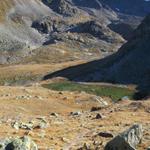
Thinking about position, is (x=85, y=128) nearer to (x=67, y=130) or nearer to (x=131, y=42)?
(x=67, y=130)

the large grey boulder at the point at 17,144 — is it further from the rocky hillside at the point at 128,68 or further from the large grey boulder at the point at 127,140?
the rocky hillside at the point at 128,68

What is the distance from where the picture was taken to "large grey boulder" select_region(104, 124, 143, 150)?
20703 mm

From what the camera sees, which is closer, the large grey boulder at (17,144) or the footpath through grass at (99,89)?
the large grey boulder at (17,144)

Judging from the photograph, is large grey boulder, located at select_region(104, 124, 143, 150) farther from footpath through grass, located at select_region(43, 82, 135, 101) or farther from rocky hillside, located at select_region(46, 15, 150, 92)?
rocky hillside, located at select_region(46, 15, 150, 92)

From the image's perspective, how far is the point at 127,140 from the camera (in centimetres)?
2130

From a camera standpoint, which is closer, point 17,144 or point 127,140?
point 17,144

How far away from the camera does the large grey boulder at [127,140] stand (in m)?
20.7

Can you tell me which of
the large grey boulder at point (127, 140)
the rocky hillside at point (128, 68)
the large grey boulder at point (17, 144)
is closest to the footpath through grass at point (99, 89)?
the rocky hillside at point (128, 68)

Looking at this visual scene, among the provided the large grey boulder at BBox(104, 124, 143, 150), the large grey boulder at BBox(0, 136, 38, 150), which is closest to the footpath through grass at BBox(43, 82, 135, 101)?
the large grey boulder at BBox(104, 124, 143, 150)

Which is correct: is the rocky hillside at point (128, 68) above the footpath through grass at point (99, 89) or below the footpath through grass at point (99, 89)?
above

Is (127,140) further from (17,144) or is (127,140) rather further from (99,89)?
(99,89)

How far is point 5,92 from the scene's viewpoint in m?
57.4

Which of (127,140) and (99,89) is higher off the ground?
(99,89)

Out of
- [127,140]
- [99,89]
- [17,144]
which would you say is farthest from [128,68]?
[17,144]
